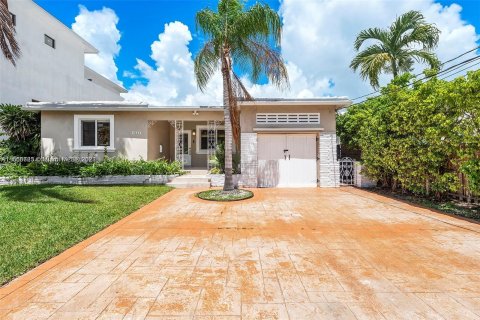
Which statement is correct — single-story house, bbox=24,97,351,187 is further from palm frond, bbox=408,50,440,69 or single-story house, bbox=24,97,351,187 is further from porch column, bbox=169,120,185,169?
palm frond, bbox=408,50,440,69

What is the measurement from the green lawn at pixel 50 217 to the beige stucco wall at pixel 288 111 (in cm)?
444

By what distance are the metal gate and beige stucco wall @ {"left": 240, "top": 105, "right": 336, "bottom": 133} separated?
68.0 inches

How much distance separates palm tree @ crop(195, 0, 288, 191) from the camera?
8.01 m

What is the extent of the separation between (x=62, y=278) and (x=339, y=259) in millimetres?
3759

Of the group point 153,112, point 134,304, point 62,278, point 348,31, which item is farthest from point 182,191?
point 348,31

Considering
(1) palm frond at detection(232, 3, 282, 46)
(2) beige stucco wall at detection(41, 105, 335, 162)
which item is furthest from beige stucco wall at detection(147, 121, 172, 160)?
(1) palm frond at detection(232, 3, 282, 46)

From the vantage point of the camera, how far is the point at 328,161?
35.5 ft

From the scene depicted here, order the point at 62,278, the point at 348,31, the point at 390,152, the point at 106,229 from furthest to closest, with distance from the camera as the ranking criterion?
1. the point at 348,31
2. the point at 390,152
3. the point at 106,229
4. the point at 62,278

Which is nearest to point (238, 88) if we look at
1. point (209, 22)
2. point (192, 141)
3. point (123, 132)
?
point (209, 22)

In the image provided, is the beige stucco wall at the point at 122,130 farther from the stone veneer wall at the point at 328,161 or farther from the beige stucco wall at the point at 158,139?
the stone veneer wall at the point at 328,161

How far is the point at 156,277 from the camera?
315 cm

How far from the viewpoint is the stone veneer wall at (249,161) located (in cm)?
1081

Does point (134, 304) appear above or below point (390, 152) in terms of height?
below

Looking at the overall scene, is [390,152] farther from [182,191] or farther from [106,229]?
[106,229]
